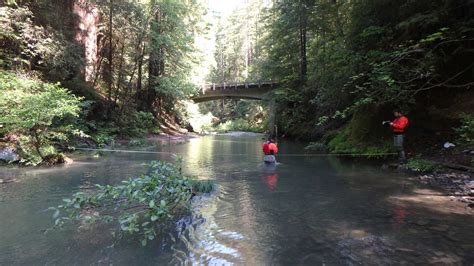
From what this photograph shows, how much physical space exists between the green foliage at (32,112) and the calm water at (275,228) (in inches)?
70.7

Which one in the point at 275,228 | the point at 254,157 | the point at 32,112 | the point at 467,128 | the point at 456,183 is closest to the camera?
the point at 275,228

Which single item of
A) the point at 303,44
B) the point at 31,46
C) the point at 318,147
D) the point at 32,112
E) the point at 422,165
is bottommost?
the point at 422,165

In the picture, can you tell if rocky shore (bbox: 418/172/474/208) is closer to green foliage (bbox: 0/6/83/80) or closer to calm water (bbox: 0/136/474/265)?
calm water (bbox: 0/136/474/265)

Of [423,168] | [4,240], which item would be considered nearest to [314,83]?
[423,168]

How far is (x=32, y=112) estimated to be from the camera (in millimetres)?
11031

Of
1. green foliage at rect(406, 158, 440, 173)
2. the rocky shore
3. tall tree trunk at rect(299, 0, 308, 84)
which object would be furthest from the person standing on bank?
tall tree trunk at rect(299, 0, 308, 84)

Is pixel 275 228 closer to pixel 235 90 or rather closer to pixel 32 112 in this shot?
pixel 32 112

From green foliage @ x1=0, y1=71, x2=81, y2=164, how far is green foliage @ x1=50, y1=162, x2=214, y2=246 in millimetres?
5542

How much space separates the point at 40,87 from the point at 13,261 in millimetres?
9880

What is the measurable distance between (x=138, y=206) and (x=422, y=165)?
8.21 metres

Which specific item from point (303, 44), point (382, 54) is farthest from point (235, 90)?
point (382, 54)

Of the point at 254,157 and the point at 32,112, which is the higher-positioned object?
the point at 32,112

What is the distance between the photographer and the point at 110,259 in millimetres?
4820

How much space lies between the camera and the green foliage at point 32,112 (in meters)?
11.0
